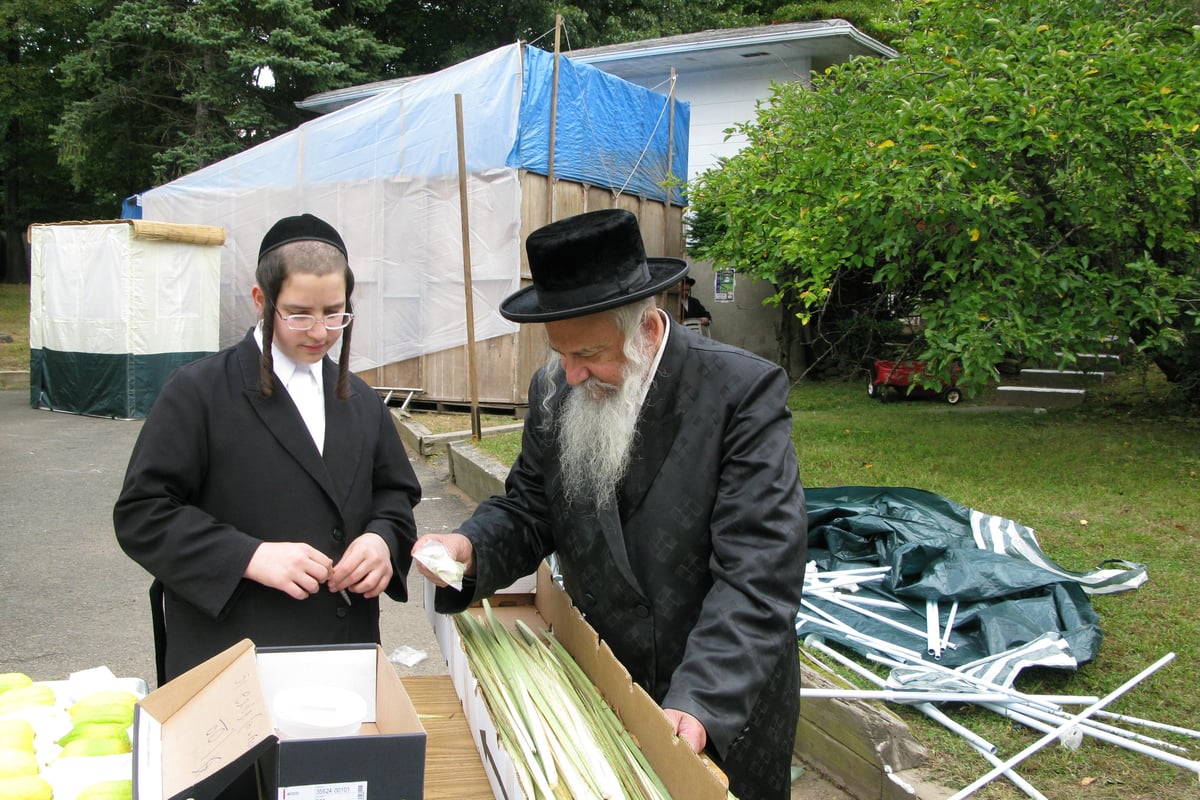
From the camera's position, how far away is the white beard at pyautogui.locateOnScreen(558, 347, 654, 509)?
6.93ft

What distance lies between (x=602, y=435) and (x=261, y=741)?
98cm

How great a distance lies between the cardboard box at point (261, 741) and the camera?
1442 mm

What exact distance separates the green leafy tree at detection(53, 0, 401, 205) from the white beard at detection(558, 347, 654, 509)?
20338mm

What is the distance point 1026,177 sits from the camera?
786 cm

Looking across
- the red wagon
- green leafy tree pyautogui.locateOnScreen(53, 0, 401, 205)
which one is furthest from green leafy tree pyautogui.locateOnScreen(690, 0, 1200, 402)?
green leafy tree pyautogui.locateOnScreen(53, 0, 401, 205)

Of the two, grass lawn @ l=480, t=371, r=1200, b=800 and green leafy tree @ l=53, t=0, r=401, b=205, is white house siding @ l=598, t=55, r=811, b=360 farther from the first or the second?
green leafy tree @ l=53, t=0, r=401, b=205

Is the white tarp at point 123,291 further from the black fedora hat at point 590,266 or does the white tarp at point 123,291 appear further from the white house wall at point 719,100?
the black fedora hat at point 590,266

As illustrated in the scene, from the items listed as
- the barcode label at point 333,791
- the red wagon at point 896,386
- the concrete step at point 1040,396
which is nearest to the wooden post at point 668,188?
the red wagon at point 896,386

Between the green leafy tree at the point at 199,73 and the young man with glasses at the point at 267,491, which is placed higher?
the green leafy tree at the point at 199,73

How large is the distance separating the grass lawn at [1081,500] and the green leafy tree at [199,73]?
14065mm

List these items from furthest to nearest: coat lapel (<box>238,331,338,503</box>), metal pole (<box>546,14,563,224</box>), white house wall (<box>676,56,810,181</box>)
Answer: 1. white house wall (<box>676,56,810,181</box>)
2. metal pole (<box>546,14,563,224</box>)
3. coat lapel (<box>238,331,338,503</box>)

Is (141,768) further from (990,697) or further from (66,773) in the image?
(990,697)

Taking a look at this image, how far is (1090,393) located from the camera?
42.6ft

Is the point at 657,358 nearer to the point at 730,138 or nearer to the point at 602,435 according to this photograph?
the point at 602,435
